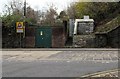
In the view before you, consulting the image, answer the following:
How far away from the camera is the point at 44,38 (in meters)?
36.8

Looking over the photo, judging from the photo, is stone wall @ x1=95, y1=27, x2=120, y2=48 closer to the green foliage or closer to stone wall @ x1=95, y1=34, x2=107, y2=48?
stone wall @ x1=95, y1=34, x2=107, y2=48

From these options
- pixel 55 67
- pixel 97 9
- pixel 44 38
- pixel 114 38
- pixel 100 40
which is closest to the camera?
pixel 55 67

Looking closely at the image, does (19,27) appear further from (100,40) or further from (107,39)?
(107,39)

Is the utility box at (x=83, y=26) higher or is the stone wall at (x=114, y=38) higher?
the utility box at (x=83, y=26)

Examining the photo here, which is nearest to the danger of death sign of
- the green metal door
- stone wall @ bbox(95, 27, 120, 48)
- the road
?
the green metal door

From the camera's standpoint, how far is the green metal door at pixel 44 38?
36688 millimetres

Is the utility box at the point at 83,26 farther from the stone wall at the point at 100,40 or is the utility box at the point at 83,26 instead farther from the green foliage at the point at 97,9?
the stone wall at the point at 100,40

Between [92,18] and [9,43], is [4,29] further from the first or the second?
[92,18]

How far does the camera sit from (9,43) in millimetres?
37156

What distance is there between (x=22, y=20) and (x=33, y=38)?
2695 mm

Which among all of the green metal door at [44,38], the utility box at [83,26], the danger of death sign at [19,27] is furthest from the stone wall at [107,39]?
the danger of death sign at [19,27]

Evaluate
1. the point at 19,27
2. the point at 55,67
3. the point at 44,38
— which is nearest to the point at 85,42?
the point at 44,38

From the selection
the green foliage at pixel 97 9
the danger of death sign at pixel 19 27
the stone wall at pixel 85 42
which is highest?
the green foliage at pixel 97 9

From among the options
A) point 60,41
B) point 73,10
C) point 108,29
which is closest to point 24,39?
point 60,41
